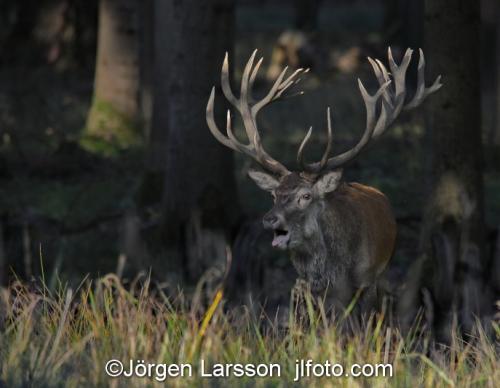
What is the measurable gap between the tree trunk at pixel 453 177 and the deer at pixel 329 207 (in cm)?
228

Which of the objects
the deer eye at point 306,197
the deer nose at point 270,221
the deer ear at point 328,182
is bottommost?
the deer nose at point 270,221

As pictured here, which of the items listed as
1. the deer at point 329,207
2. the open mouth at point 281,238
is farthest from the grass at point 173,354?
the deer at point 329,207

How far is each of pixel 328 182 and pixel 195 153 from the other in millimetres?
5595

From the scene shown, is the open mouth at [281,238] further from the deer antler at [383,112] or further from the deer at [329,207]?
→ the deer antler at [383,112]

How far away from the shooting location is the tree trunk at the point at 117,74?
20953 mm

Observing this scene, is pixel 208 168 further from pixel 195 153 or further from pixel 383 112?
pixel 383 112

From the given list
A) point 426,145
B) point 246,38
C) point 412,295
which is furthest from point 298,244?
point 246,38

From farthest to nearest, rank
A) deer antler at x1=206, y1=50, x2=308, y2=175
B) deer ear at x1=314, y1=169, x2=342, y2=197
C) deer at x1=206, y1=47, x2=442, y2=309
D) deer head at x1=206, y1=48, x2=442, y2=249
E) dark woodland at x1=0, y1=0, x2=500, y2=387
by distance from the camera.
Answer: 1. dark woodland at x1=0, y1=0, x2=500, y2=387
2. deer antler at x1=206, y1=50, x2=308, y2=175
3. deer ear at x1=314, y1=169, x2=342, y2=197
4. deer at x1=206, y1=47, x2=442, y2=309
5. deer head at x1=206, y1=48, x2=442, y2=249

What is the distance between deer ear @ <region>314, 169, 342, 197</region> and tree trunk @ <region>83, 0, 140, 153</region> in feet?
37.8

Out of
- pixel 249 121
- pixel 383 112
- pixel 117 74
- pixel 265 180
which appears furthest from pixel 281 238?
pixel 117 74

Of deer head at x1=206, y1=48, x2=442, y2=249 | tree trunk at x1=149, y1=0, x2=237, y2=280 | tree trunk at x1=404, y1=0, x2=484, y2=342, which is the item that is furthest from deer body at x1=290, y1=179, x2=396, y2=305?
tree trunk at x1=149, y1=0, x2=237, y2=280

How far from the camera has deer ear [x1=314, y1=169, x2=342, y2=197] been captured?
9.27 meters

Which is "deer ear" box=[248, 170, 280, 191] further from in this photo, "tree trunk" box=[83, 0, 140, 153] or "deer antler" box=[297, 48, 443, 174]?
"tree trunk" box=[83, 0, 140, 153]

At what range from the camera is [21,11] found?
2753 cm
